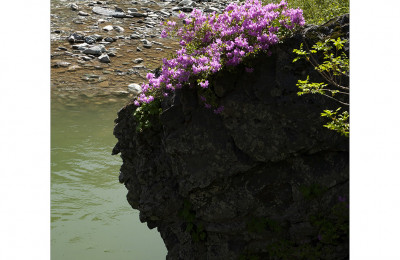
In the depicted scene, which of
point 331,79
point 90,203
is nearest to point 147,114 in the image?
point 331,79

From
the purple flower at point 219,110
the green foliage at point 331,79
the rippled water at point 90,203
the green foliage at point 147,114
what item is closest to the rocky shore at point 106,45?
the rippled water at point 90,203

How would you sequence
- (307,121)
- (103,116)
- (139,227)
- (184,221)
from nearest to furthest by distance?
(307,121)
(184,221)
(139,227)
(103,116)

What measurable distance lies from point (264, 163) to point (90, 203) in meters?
3.89

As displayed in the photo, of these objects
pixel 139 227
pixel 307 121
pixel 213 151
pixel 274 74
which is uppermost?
pixel 274 74

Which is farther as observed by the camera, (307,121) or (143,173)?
(143,173)

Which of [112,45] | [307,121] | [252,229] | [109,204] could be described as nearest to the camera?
[307,121]

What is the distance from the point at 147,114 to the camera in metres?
4.85

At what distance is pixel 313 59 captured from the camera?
4223 mm

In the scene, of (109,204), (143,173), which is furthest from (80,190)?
(143,173)

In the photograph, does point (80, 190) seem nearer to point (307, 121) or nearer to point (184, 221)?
point (184, 221)

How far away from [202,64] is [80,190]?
4.34 m

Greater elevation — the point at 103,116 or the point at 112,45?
A: the point at 112,45

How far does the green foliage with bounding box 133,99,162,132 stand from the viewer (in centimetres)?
480

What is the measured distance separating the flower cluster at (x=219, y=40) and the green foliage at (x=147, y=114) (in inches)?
3.4
